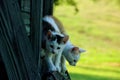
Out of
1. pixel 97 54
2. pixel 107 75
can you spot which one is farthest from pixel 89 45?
pixel 107 75

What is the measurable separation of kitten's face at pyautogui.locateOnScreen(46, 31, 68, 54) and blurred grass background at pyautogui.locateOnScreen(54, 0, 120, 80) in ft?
31.2

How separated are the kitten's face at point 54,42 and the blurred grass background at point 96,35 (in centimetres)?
952

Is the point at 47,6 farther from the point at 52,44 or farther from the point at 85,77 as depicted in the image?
the point at 85,77

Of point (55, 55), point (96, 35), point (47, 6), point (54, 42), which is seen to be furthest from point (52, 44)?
point (96, 35)

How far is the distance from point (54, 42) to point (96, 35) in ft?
66.9

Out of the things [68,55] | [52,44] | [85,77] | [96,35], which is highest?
[52,44]

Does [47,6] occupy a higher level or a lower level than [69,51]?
higher

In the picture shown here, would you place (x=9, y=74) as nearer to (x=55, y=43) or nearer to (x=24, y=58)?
(x=24, y=58)

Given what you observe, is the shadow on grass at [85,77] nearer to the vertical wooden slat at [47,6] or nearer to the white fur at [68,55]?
the white fur at [68,55]

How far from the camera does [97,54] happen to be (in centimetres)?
2195

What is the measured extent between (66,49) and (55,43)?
0.30 metres

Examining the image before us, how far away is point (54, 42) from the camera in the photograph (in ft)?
17.2

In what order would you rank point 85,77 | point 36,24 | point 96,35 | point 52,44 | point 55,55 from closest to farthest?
point 36,24 < point 52,44 < point 55,55 < point 85,77 < point 96,35

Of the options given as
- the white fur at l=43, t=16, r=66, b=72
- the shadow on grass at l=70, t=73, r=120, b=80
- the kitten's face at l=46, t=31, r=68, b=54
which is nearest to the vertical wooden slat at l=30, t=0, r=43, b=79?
the kitten's face at l=46, t=31, r=68, b=54
